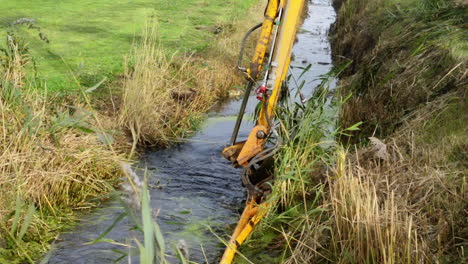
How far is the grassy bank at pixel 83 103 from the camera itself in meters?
5.30

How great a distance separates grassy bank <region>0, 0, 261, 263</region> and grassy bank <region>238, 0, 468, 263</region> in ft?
4.57

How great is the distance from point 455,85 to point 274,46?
1903mm

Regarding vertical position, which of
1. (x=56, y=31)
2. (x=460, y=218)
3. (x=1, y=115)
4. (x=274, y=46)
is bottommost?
(x=56, y=31)

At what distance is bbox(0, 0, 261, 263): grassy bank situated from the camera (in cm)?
530

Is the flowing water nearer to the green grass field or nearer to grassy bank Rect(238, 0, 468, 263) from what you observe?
grassy bank Rect(238, 0, 468, 263)

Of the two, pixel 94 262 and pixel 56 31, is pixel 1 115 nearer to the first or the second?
pixel 94 262

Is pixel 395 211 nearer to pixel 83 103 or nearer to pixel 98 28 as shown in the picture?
pixel 83 103

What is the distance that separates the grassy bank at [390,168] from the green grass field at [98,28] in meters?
3.85

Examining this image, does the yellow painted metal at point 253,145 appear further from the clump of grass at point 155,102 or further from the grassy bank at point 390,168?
the clump of grass at point 155,102

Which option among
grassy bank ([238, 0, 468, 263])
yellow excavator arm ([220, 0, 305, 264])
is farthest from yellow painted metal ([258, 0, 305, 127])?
grassy bank ([238, 0, 468, 263])

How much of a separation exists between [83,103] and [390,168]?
397 cm

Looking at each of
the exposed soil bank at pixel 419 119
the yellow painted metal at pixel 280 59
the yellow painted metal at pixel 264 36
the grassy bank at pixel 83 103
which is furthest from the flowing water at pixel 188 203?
the exposed soil bank at pixel 419 119

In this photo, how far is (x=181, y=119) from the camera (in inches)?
345

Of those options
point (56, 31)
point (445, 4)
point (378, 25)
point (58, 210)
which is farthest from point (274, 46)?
point (56, 31)
